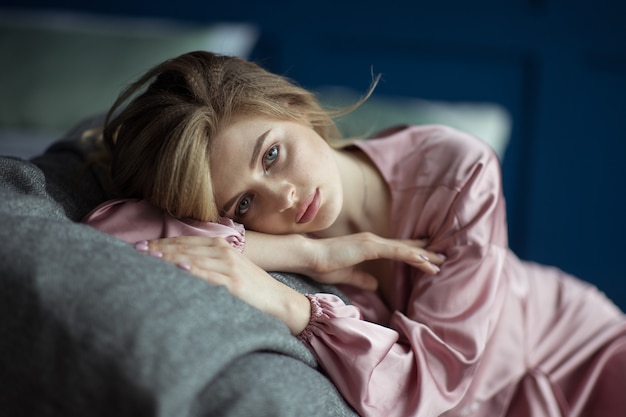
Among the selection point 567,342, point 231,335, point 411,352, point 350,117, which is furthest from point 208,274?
point 350,117

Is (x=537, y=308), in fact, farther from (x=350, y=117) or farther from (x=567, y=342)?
(x=350, y=117)

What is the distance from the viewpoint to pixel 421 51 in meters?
2.77

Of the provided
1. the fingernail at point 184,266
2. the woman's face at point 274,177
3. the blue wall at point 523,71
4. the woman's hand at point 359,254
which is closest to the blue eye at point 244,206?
the woman's face at point 274,177

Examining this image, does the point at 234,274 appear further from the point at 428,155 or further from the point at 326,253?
the point at 428,155

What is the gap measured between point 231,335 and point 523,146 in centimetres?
221

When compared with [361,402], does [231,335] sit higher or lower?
higher

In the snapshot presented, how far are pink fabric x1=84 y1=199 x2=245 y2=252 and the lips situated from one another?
11 cm

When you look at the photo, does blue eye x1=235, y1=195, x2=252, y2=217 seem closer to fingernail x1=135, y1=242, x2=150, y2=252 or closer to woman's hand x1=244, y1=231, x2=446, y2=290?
woman's hand x1=244, y1=231, x2=446, y2=290

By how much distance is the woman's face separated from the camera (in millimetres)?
1108

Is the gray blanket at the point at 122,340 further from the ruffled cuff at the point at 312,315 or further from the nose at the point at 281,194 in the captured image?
the nose at the point at 281,194

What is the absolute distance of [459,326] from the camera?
1.11m

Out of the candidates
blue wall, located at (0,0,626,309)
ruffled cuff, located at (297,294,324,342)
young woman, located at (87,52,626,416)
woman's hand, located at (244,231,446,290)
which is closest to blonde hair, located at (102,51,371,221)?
young woman, located at (87,52,626,416)

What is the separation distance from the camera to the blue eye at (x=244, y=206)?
1152 mm

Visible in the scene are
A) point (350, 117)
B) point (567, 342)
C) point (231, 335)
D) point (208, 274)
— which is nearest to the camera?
point (231, 335)
